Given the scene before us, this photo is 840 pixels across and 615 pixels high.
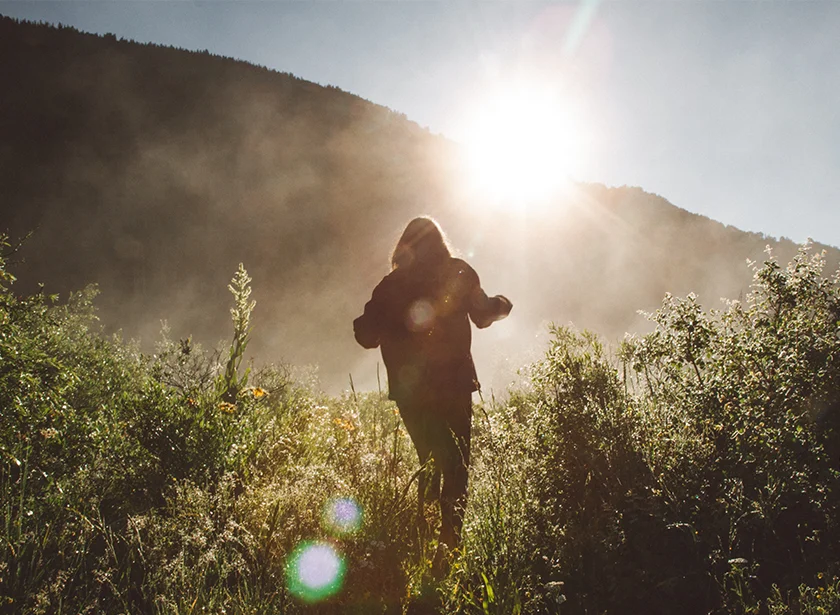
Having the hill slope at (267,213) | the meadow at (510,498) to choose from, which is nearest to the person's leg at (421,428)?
the meadow at (510,498)

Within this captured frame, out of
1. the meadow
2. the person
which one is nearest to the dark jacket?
the person

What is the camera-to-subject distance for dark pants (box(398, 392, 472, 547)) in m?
2.46

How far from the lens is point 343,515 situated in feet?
7.13

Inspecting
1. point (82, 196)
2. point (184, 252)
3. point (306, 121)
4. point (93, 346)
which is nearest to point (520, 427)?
point (93, 346)

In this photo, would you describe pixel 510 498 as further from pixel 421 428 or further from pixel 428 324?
pixel 428 324

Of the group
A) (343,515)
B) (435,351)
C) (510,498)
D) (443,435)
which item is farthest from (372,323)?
(510,498)

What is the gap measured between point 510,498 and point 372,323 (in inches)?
55.1

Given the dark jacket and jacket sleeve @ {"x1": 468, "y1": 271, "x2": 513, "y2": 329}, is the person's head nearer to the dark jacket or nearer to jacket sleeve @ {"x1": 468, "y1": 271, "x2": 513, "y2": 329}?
the dark jacket

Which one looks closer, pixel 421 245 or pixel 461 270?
pixel 461 270

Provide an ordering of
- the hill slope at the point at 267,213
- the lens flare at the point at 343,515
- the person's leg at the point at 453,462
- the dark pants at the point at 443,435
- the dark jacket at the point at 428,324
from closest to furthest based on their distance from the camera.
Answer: the lens flare at the point at 343,515
the person's leg at the point at 453,462
the dark pants at the point at 443,435
the dark jacket at the point at 428,324
the hill slope at the point at 267,213

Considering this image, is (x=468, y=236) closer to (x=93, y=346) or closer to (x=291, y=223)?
(x=291, y=223)

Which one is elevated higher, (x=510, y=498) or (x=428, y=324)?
(x=428, y=324)

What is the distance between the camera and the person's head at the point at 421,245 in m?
2.93

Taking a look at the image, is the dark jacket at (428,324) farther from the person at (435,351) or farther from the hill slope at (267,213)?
the hill slope at (267,213)
